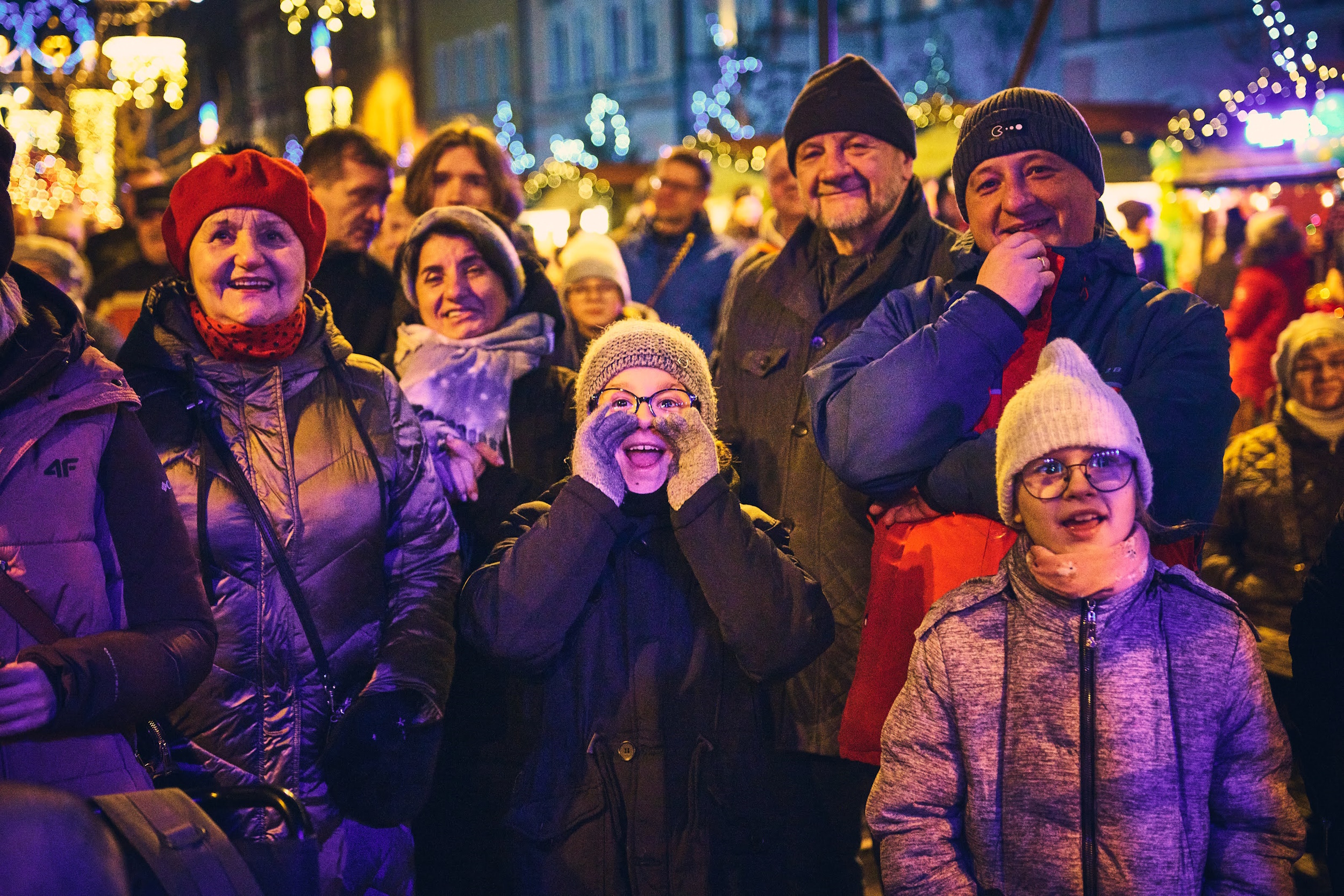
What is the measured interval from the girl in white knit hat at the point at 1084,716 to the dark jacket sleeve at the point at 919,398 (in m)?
0.17

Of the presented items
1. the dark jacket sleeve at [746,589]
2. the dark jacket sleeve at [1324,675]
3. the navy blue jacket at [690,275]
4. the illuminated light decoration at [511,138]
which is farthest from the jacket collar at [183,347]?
the illuminated light decoration at [511,138]

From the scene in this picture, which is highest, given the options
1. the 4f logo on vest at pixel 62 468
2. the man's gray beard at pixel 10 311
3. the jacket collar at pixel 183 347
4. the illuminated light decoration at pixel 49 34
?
the illuminated light decoration at pixel 49 34

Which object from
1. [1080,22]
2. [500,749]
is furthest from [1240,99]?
[1080,22]

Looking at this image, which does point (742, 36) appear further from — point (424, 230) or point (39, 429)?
point (39, 429)

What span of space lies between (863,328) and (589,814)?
128cm

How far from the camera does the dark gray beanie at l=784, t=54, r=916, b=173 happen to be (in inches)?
137

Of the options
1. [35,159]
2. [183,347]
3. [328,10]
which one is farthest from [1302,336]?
[328,10]

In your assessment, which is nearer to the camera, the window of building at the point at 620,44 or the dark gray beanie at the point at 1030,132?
the dark gray beanie at the point at 1030,132

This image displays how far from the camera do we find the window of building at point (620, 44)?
36.2 metres

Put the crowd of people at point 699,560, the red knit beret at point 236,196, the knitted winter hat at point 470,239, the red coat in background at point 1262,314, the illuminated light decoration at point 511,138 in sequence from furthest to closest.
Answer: the illuminated light decoration at point 511,138, the red coat in background at point 1262,314, the knitted winter hat at point 470,239, the red knit beret at point 236,196, the crowd of people at point 699,560

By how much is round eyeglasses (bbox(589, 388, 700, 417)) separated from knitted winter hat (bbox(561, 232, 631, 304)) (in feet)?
8.20

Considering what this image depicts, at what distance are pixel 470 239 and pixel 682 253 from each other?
3102 millimetres

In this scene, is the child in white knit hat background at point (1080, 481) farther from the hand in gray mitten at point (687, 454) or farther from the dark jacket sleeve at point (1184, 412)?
the hand in gray mitten at point (687, 454)

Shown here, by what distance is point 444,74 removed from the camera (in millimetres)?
43969
